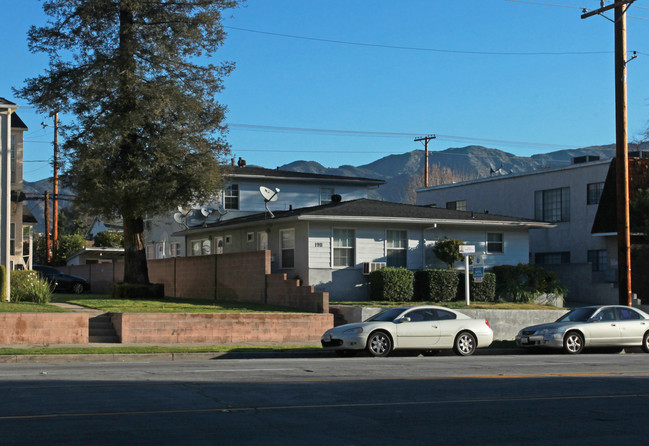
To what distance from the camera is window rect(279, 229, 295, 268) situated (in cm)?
3036

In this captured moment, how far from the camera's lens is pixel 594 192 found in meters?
36.4

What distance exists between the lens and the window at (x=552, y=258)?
37.8 meters

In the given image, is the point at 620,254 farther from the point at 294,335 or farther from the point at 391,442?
the point at 391,442

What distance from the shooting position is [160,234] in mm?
46125

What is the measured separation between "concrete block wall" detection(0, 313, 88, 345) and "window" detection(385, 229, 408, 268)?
12.7 m

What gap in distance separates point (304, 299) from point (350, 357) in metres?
6.67

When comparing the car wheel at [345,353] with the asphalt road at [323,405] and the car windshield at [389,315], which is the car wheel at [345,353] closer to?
the car windshield at [389,315]

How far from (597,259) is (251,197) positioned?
18291mm

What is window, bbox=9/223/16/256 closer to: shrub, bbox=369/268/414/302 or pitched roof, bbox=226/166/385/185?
pitched roof, bbox=226/166/385/185

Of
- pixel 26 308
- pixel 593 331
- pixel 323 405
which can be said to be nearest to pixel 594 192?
pixel 593 331

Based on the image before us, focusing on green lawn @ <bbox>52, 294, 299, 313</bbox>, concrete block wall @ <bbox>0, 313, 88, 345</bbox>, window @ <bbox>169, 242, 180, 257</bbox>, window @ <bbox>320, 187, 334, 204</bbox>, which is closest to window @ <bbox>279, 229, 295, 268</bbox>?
green lawn @ <bbox>52, 294, 299, 313</bbox>

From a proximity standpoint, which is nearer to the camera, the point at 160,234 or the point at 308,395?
the point at 308,395

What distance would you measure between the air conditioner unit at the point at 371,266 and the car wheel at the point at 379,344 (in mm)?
9247

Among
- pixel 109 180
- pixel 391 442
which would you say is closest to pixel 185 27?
pixel 109 180
